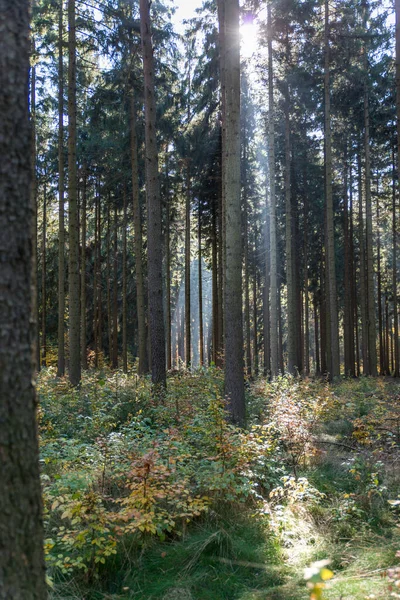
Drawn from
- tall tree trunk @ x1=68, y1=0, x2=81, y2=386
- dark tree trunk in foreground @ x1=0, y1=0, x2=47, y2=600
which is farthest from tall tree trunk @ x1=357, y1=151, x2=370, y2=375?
dark tree trunk in foreground @ x1=0, y1=0, x2=47, y2=600

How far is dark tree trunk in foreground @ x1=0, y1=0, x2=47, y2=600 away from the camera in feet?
7.49

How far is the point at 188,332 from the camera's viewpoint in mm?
22234

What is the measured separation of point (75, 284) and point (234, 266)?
18.8 feet

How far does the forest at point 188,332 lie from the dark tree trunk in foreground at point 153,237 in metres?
0.05

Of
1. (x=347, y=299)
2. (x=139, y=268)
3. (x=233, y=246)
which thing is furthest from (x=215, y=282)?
(x=233, y=246)

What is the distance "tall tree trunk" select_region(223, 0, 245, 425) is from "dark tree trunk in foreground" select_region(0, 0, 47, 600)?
6589 mm

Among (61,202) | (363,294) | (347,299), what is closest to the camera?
(61,202)

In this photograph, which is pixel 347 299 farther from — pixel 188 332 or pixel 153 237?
pixel 153 237

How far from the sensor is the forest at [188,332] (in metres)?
2.50

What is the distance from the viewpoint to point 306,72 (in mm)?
18500

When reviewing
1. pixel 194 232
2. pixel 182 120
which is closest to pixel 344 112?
pixel 182 120

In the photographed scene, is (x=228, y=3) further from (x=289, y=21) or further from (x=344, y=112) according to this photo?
(x=344, y=112)

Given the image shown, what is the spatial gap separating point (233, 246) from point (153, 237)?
3.40 metres

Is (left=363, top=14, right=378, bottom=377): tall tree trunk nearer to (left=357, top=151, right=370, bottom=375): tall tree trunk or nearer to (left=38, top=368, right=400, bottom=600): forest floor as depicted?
(left=357, top=151, right=370, bottom=375): tall tree trunk
